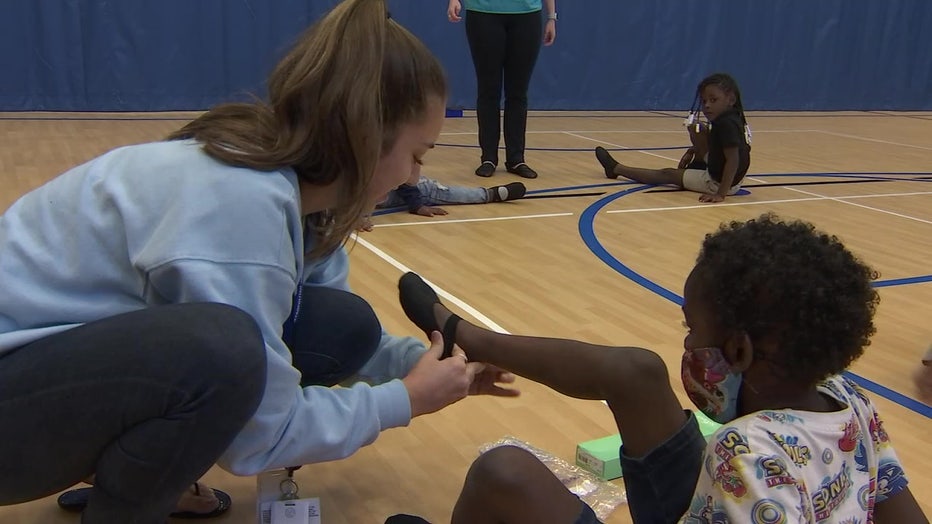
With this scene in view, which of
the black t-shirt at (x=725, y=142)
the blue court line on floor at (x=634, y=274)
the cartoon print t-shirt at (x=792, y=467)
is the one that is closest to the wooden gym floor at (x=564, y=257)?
the blue court line on floor at (x=634, y=274)

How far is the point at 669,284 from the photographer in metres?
2.28

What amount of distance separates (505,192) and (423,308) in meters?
1.90

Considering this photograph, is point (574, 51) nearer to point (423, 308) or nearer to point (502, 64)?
point (502, 64)

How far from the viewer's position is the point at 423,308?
4.50ft

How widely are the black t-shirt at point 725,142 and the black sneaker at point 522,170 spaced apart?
0.74m

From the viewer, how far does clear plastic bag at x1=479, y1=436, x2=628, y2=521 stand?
1.25 meters

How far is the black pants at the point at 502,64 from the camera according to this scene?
143 inches

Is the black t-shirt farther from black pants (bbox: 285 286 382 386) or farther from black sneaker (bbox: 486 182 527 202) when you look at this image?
black pants (bbox: 285 286 382 386)

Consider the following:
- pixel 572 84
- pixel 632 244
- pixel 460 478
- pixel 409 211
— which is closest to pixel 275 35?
pixel 572 84

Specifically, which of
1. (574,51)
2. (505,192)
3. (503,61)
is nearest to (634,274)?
A: (505,192)

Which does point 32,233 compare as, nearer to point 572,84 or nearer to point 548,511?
point 548,511

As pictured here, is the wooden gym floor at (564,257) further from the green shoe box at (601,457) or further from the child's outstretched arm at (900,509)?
the child's outstretched arm at (900,509)

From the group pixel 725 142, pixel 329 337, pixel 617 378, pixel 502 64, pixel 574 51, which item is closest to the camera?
pixel 617 378

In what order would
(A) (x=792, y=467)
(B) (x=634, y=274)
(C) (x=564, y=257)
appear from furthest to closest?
1. (C) (x=564, y=257)
2. (B) (x=634, y=274)
3. (A) (x=792, y=467)
